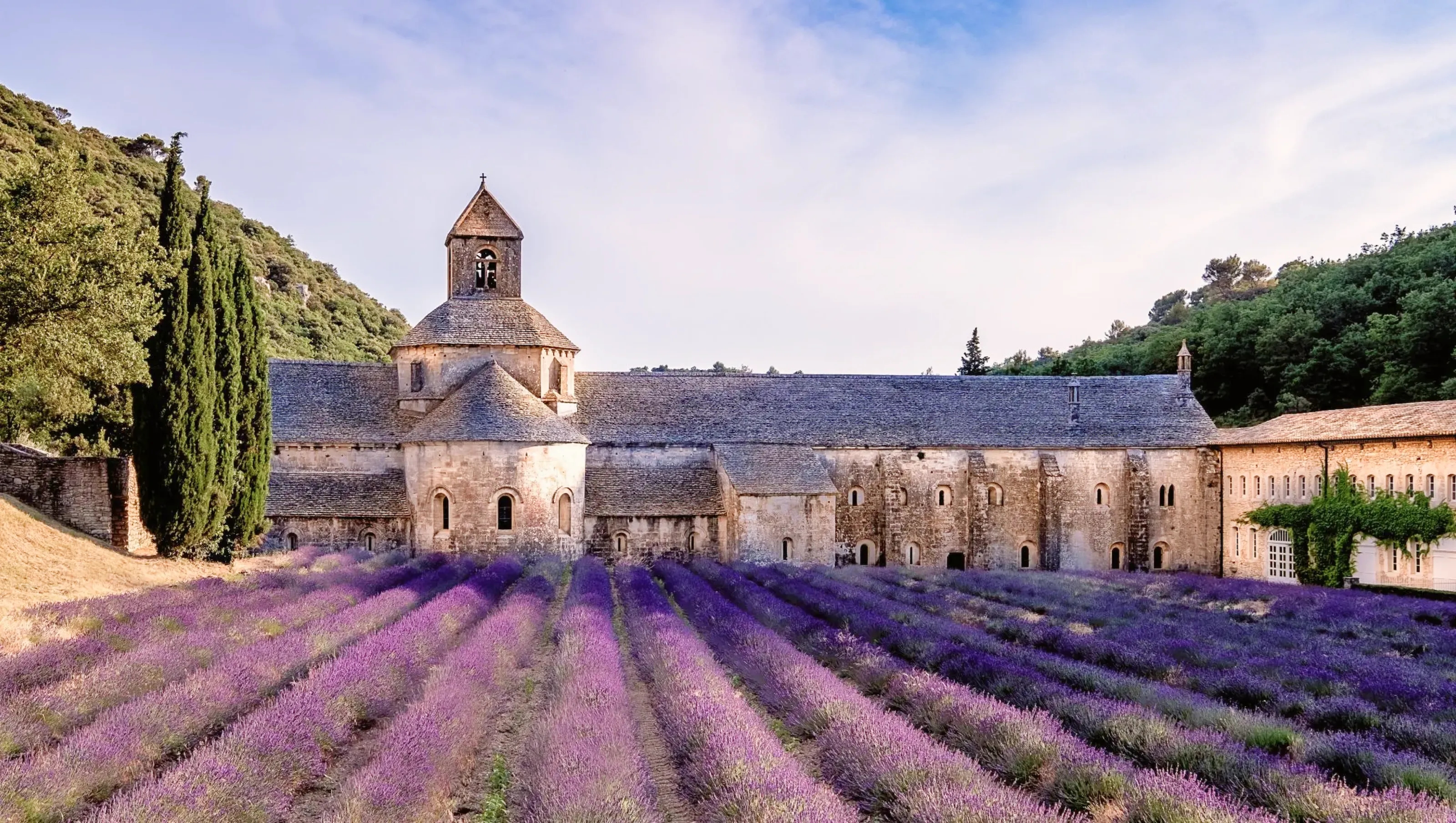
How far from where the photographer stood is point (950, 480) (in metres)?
35.2

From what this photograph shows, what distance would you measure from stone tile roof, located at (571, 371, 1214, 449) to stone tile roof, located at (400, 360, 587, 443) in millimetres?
3288

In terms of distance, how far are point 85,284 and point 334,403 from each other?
13.9m

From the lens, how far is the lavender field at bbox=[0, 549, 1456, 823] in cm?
714

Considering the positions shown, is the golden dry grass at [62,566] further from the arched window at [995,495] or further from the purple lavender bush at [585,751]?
the arched window at [995,495]

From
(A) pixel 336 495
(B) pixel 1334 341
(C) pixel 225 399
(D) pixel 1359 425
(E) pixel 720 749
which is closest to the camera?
(E) pixel 720 749

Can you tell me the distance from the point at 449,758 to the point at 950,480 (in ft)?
94.5

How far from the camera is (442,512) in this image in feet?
96.6

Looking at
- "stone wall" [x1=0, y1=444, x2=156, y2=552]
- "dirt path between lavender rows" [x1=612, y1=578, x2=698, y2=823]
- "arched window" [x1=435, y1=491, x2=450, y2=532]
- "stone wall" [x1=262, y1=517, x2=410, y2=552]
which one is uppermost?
"stone wall" [x1=0, y1=444, x2=156, y2=552]

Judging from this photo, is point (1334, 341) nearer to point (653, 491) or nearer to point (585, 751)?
point (653, 491)

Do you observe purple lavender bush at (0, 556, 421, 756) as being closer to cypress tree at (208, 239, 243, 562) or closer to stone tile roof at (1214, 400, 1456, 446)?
cypress tree at (208, 239, 243, 562)

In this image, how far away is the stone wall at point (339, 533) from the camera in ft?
97.7

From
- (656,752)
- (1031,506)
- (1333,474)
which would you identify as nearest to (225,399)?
(656,752)

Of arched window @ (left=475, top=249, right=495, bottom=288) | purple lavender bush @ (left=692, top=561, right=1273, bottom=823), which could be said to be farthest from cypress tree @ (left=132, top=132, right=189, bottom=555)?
purple lavender bush @ (left=692, top=561, right=1273, bottom=823)

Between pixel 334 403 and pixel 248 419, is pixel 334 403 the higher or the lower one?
the higher one
